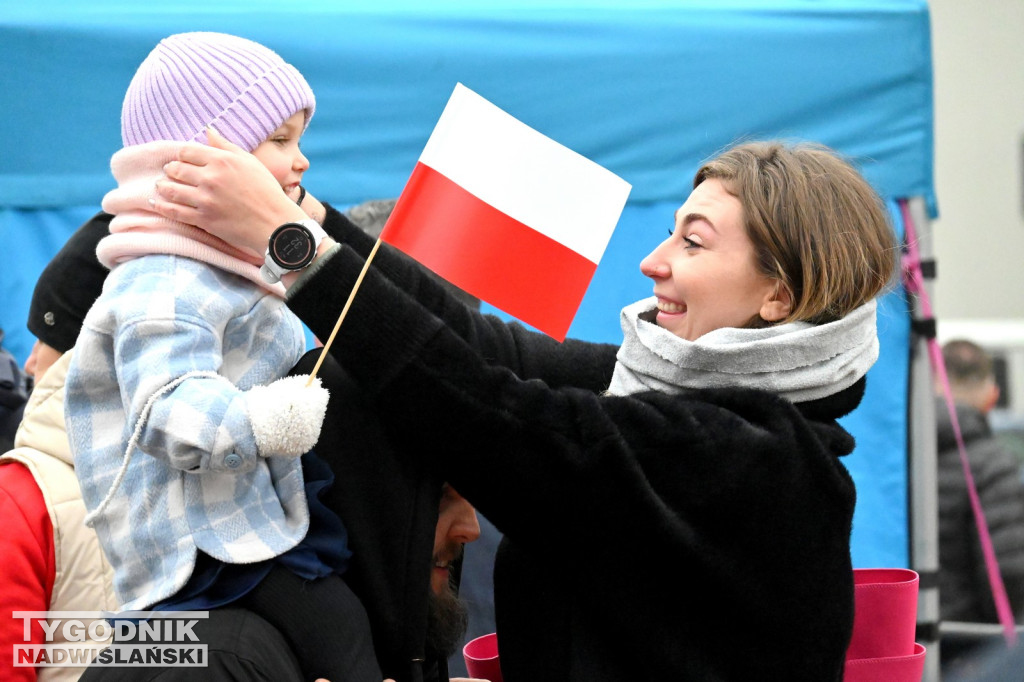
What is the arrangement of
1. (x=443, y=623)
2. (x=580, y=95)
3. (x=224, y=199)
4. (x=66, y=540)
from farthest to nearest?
(x=580, y=95) → (x=66, y=540) → (x=443, y=623) → (x=224, y=199)

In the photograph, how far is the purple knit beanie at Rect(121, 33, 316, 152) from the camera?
1.77 metres

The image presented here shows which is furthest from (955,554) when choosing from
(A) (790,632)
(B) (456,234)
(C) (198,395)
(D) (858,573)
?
(C) (198,395)

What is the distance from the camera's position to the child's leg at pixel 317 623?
1.60 meters

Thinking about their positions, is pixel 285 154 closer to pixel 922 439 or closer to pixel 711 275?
pixel 711 275

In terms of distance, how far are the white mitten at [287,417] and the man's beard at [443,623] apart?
0.49 metres

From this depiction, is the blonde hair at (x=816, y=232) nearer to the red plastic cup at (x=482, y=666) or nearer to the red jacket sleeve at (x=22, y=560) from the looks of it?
the red plastic cup at (x=482, y=666)

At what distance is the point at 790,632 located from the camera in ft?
5.78

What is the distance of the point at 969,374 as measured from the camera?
18.6 ft

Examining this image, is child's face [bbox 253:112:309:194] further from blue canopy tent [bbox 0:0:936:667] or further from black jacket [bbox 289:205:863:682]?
blue canopy tent [bbox 0:0:936:667]

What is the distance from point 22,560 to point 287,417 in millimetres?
996

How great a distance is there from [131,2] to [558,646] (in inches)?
104

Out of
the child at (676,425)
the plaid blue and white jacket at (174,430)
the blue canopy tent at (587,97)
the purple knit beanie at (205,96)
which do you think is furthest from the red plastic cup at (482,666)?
the blue canopy tent at (587,97)

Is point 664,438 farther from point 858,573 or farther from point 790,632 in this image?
point 858,573

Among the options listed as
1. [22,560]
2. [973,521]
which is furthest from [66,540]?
[973,521]
